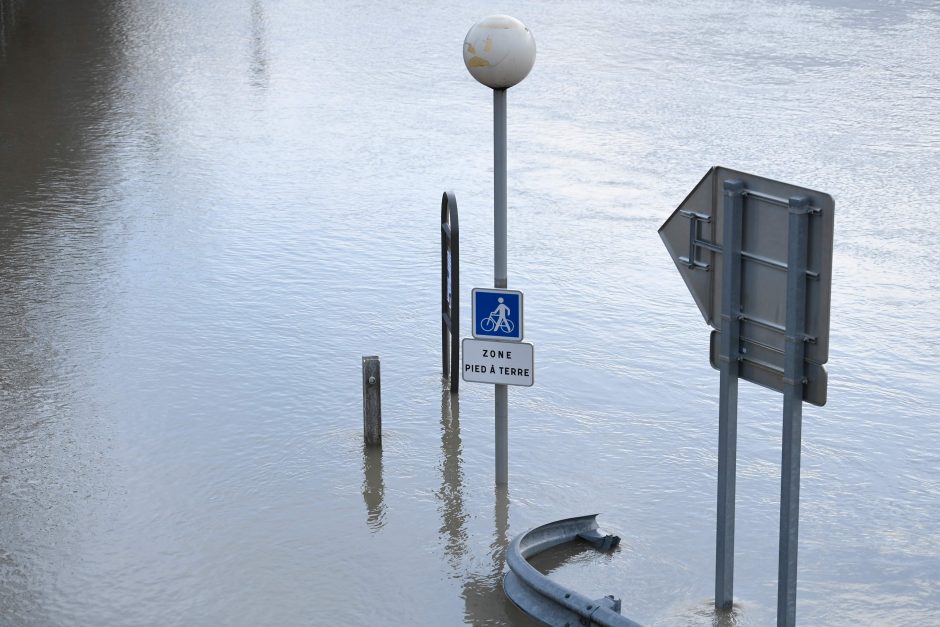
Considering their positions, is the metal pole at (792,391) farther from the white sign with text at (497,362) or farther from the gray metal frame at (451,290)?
the gray metal frame at (451,290)

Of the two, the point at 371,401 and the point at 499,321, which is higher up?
the point at 499,321

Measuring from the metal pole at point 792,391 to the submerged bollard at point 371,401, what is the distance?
10.6ft

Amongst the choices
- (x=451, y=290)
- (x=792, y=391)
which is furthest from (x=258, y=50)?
(x=792, y=391)

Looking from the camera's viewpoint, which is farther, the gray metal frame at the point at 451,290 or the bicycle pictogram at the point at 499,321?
the gray metal frame at the point at 451,290

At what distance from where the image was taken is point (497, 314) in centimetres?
769

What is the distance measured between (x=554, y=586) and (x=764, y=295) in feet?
5.76

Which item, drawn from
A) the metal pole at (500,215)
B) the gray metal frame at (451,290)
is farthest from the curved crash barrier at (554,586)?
the gray metal frame at (451,290)

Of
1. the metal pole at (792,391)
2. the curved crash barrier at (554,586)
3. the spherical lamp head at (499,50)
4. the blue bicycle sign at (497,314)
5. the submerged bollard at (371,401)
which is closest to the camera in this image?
the metal pole at (792,391)

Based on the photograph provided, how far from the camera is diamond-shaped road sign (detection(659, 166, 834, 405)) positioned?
5.59 metres

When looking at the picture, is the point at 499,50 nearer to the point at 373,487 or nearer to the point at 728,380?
the point at 728,380

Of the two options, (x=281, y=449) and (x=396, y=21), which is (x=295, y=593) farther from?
(x=396, y=21)

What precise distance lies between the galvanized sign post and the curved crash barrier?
74 centimetres

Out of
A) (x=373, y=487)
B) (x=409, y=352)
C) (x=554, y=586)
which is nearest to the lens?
(x=554, y=586)

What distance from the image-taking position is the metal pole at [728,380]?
5.95 metres
